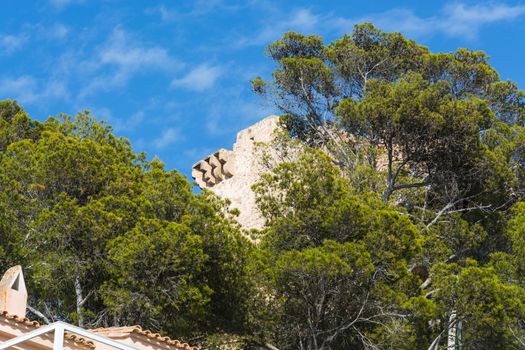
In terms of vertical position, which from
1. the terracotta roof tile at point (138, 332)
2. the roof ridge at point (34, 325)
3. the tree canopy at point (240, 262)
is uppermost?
the tree canopy at point (240, 262)

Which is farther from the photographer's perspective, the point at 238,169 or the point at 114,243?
the point at 238,169

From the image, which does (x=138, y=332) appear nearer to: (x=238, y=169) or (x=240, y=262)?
(x=240, y=262)

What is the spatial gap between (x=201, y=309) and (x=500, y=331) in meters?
5.14

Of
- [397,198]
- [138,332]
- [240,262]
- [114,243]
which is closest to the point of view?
[138,332]

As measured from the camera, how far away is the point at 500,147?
2231 centimetres

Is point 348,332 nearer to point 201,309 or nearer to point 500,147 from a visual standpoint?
point 201,309

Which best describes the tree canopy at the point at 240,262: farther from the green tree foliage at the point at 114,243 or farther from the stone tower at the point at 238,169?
the stone tower at the point at 238,169

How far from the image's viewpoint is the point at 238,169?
114 ft

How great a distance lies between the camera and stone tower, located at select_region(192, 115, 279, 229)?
32281 millimetres

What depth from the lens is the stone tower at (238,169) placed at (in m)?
32.3

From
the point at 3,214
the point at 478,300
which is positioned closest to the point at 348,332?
the point at 478,300

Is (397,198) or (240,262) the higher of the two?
(397,198)

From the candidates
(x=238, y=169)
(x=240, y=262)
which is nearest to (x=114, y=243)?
(x=240, y=262)

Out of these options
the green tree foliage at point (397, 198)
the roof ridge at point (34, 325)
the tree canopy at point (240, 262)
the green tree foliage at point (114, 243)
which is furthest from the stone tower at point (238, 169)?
the roof ridge at point (34, 325)
